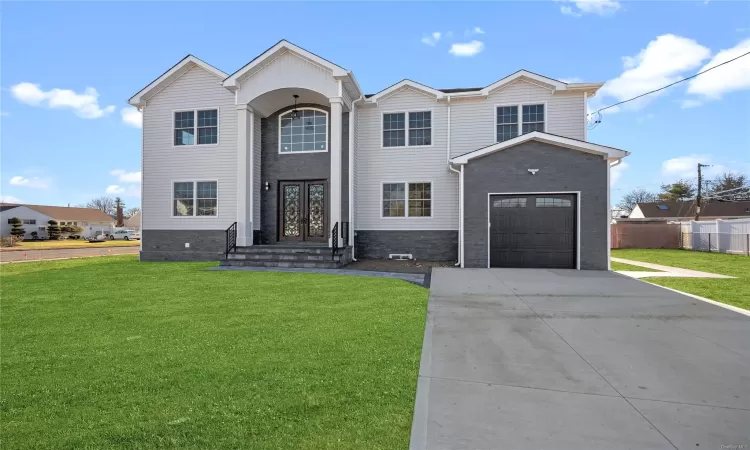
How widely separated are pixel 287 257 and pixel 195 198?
537 centimetres

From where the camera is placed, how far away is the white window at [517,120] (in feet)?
41.9

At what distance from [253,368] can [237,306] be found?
292 centimetres

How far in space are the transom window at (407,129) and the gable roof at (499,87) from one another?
32.5 inches

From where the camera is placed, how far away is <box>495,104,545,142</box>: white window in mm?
12758

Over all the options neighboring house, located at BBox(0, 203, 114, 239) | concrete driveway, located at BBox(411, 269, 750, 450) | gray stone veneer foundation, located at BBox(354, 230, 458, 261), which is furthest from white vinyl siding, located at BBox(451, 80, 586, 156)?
neighboring house, located at BBox(0, 203, 114, 239)

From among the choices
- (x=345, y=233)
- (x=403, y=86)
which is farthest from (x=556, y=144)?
(x=345, y=233)

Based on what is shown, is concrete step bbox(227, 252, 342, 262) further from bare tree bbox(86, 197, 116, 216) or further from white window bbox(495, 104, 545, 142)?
bare tree bbox(86, 197, 116, 216)

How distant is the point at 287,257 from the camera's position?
11.4 metres

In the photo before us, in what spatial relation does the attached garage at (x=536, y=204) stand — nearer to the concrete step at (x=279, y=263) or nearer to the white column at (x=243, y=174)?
the concrete step at (x=279, y=263)

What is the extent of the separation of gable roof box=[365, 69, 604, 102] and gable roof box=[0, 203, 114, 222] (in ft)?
202

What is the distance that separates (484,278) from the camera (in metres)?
9.01

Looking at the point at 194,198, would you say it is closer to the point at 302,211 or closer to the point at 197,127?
the point at 197,127

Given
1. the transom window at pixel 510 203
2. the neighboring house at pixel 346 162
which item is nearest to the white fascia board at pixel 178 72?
the neighboring house at pixel 346 162

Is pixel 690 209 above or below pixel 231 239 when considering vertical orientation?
above
